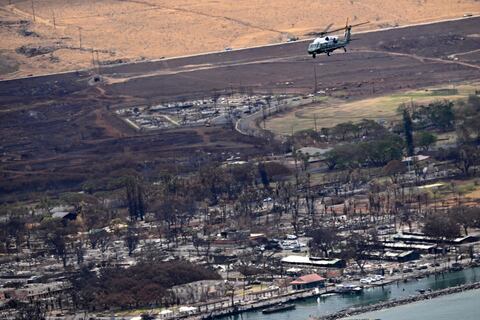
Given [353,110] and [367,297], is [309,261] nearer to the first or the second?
[367,297]

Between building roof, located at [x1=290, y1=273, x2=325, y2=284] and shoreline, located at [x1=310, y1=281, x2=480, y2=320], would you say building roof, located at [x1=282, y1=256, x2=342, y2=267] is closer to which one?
building roof, located at [x1=290, y1=273, x2=325, y2=284]

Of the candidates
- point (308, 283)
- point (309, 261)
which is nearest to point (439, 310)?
point (308, 283)

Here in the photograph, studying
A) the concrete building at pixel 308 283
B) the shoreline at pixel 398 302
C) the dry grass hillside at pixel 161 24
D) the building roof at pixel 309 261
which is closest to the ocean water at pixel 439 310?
the shoreline at pixel 398 302

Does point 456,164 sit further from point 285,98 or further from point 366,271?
point 285,98

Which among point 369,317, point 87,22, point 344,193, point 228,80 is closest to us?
point 369,317

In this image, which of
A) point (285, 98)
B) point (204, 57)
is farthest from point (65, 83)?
point (285, 98)

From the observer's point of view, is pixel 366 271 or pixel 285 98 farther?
pixel 285 98

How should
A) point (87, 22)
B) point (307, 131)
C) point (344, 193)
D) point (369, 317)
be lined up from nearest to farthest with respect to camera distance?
point (369, 317)
point (344, 193)
point (307, 131)
point (87, 22)
